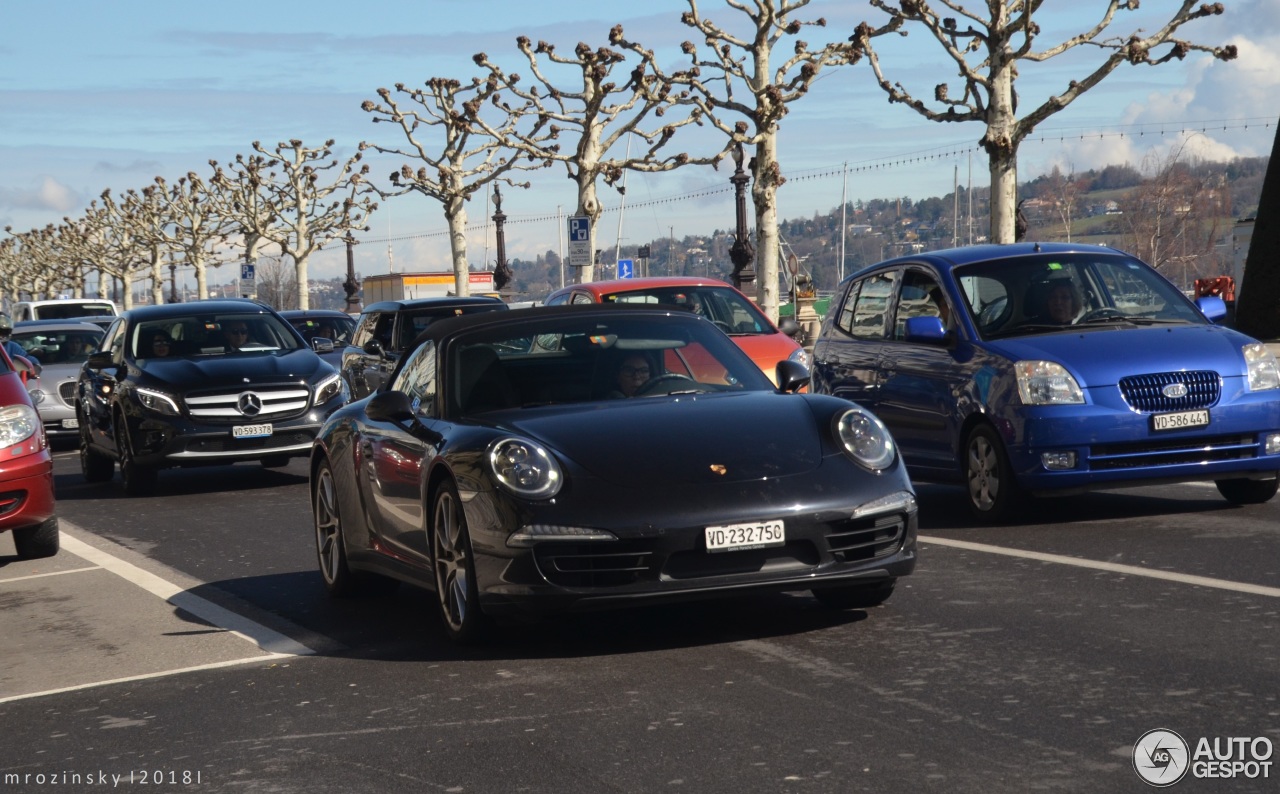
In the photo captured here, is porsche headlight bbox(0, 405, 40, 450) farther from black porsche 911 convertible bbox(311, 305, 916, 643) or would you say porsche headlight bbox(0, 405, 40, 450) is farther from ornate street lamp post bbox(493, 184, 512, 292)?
ornate street lamp post bbox(493, 184, 512, 292)

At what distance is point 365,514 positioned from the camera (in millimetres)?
8805

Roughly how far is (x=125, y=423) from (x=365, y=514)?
8.73 m

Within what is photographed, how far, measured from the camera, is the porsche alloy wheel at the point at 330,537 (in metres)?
9.19

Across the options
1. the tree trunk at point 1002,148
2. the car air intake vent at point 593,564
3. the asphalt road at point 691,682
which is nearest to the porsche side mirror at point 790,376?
the asphalt road at point 691,682

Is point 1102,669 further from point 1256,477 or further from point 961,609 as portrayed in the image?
point 1256,477

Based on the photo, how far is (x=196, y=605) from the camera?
937 cm

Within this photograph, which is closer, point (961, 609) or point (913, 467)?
point (961, 609)

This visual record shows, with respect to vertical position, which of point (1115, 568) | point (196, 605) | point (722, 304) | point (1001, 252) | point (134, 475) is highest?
point (1001, 252)

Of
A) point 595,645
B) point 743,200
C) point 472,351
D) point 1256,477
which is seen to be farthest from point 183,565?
point 743,200

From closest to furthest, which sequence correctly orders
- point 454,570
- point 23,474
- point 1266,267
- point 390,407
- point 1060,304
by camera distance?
1. point 454,570
2. point 390,407
3. point 23,474
4. point 1060,304
5. point 1266,267

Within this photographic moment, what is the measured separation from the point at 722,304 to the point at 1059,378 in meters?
8.14

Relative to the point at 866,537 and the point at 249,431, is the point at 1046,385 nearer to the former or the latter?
the point at 866,537

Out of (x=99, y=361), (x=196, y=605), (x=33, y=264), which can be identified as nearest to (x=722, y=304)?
(x=99, y=361)

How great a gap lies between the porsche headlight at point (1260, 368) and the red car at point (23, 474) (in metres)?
7.35
